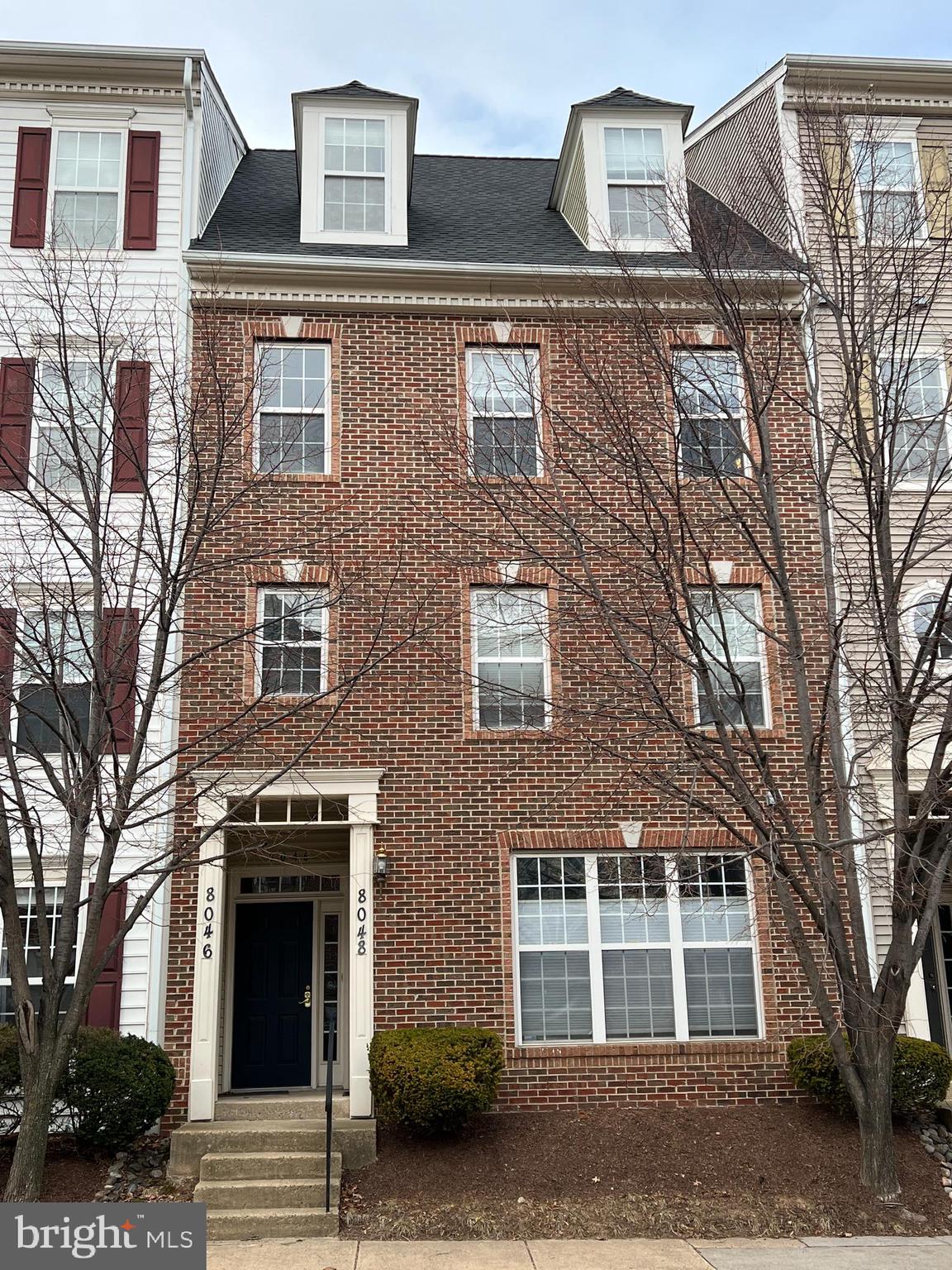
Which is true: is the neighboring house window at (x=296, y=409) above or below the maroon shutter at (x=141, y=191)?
below

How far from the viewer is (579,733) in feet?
36.9

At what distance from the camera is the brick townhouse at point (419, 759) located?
10695 millimetres

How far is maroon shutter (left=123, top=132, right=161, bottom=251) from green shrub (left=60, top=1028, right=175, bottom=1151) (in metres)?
8.41

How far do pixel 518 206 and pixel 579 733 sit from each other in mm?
8187

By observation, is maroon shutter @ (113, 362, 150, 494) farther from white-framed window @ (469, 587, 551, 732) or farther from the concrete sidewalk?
the concrete sidewalk

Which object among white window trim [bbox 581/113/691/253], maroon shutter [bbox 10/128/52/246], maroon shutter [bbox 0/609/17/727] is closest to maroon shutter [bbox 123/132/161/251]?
maroon shutter [bbox 10/128/52/246]

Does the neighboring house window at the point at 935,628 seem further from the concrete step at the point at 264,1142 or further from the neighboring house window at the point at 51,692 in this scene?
the neighboring house window at the point at 51,692

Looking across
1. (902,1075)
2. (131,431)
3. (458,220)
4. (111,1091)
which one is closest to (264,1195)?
(111,1091)

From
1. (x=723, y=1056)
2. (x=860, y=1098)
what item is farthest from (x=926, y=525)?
(x=723, y=1056)

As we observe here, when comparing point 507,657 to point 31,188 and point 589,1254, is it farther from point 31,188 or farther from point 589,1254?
point 31,188

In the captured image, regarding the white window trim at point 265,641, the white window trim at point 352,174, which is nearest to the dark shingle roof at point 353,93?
the white window trim at point 352,174

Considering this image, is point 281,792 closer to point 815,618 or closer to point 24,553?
point 24,553

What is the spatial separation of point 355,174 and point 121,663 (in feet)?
24.6

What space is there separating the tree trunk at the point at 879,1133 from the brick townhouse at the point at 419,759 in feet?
6.48
